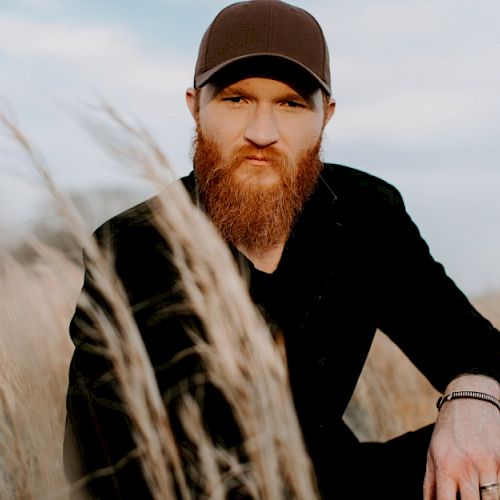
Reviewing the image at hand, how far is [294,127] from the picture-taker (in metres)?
2.04

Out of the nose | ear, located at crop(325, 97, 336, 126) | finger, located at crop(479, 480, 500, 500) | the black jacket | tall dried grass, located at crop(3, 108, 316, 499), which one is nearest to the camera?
tall dried grass, located at crop(3, 108, 316, 499)

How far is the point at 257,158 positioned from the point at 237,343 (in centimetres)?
98

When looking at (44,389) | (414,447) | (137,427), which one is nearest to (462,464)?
(414,447)

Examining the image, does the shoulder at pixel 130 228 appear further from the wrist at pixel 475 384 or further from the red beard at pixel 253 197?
the wrist at pixel 475 384

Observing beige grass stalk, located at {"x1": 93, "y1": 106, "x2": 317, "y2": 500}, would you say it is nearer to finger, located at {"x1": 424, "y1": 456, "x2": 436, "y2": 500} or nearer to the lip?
finger, located at {"x1": 424, "y1": 456, "x2": 436, "y2": 500}

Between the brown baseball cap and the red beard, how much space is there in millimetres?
235

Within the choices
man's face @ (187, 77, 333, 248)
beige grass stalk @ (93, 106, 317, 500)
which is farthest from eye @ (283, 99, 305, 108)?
beige grass stalk @ (93, 106, 317, 500)

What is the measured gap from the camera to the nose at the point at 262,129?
1.94 m

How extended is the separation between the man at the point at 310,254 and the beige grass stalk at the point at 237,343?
537 mm

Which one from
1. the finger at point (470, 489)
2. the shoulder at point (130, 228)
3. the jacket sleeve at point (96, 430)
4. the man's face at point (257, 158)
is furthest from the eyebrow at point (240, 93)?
the finger at point (470, 489)

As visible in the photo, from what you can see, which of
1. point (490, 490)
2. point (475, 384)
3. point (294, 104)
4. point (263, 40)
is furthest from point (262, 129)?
point (490, 490)

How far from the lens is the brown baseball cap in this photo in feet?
6.86

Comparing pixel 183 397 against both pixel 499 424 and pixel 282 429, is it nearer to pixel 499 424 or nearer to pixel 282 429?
pixel 282 429

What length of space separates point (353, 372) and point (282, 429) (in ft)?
3.53
